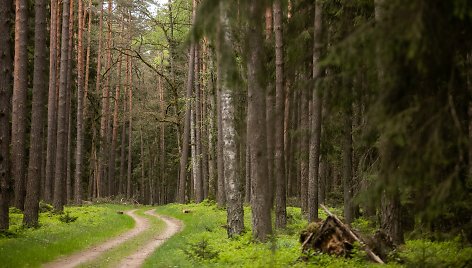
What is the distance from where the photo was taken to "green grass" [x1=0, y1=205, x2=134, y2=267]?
10.9 meters

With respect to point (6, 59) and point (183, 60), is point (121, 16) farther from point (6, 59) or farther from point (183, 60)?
point (6, 59)

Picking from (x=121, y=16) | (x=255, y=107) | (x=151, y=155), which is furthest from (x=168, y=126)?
(x=255, y=107)

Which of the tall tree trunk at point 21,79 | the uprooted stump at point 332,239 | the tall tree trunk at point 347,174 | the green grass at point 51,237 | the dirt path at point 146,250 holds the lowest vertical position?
the dirt path at point 146,250

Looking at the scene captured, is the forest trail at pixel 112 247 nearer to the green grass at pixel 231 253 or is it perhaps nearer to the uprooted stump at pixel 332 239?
the green grass at pixel 231 253

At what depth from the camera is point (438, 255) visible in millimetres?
7141

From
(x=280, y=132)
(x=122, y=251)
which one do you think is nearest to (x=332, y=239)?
(x=280, y=132)

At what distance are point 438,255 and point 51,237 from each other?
11212 mm

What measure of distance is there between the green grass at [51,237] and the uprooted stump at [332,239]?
6180mm

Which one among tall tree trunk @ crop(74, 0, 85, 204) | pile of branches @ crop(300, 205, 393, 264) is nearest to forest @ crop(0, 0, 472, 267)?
pile of branches @ crop(300, 205, 393, 264)

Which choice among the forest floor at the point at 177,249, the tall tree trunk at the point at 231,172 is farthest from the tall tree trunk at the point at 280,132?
the tall tree trunk at the point at 231,172

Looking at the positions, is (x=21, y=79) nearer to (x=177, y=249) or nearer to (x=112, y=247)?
(x=112, y=247)

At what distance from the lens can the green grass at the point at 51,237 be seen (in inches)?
429

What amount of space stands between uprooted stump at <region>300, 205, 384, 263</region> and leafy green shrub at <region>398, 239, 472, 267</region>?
0.94 metres

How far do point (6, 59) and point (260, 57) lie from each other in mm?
12227
